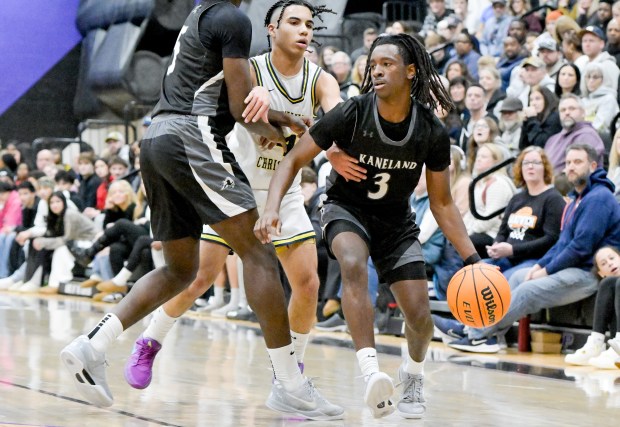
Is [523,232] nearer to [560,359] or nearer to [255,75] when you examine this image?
[560,359]

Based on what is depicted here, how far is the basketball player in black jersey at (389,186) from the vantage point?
193 inches

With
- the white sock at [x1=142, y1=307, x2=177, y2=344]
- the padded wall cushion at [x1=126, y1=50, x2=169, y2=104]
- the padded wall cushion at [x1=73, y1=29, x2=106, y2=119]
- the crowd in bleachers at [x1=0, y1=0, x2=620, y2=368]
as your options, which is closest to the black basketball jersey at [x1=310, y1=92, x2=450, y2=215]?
the white sock at [x1=142, y1=307, x2=177, y2=344]

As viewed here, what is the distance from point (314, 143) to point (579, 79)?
6006 mm

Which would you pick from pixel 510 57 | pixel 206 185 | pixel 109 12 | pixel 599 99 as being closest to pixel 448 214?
pixel 206 185

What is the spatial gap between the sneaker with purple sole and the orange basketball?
4.92 ft

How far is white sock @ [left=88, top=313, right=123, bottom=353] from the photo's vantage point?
16.0 ft

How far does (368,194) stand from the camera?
511cm

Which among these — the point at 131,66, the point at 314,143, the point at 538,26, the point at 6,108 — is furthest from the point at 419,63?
the point at 6,108

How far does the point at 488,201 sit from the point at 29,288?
6.80m

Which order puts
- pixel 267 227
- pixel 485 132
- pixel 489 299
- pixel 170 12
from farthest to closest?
pixel 170 12 → pixel 485 132 → pixel 489 299 → pixel 267 227

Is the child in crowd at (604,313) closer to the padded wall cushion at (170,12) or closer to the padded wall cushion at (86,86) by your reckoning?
the padded wall cushion at (170,12)

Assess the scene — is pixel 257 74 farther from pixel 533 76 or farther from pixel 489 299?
pixel 533 76

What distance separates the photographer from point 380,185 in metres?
5.08

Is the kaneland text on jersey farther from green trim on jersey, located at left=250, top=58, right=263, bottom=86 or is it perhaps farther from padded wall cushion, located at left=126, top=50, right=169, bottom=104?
padded wall cushion, located at left=126, top=50, right=169, bottom=104
